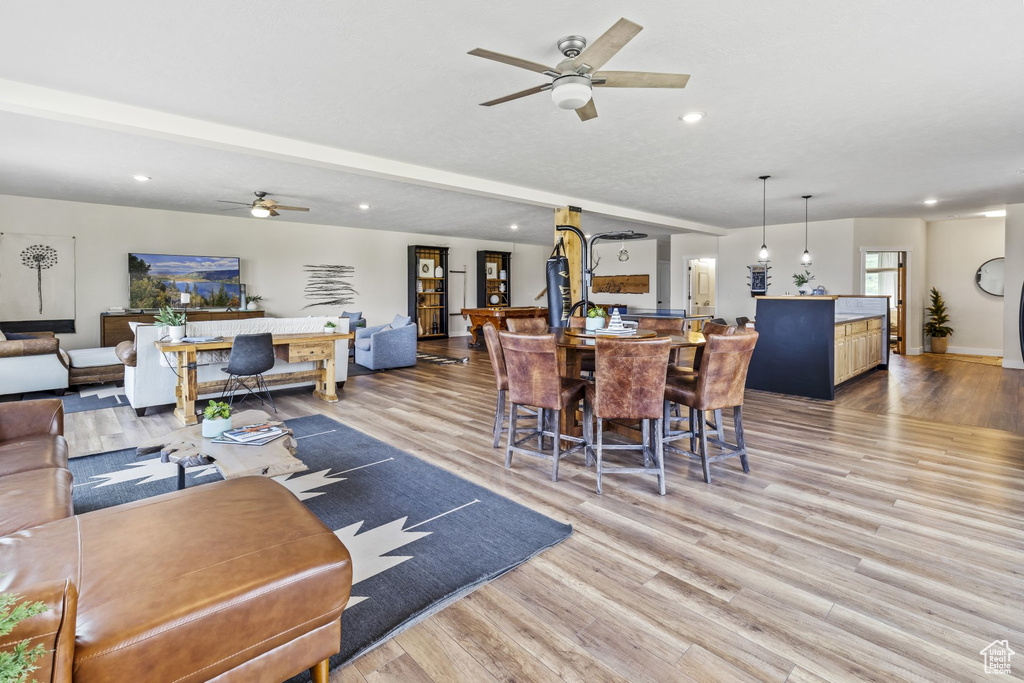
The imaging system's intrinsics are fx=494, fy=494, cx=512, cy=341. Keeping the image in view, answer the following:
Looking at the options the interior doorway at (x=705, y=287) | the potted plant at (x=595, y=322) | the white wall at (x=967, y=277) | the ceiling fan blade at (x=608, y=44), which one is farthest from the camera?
the interior doorway at (x=705, y=287)

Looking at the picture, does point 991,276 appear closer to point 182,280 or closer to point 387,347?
point 387,347

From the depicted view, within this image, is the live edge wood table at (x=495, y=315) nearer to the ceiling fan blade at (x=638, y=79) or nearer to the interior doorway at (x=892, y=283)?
the interior doorway at (x=892, y=283)

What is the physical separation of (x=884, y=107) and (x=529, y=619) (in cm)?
435

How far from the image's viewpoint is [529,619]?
1833 millimetres

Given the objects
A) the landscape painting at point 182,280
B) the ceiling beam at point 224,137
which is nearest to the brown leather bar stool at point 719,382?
the ceiling beam at point 224,137

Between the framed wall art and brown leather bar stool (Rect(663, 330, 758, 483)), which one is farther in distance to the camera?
the framed wall art

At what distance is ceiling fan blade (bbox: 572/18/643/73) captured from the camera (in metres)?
2.13

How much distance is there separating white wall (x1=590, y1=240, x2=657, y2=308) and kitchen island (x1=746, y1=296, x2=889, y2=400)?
22.0 feet

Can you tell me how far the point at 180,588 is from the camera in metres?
1.20

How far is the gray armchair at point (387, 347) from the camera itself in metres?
7.42

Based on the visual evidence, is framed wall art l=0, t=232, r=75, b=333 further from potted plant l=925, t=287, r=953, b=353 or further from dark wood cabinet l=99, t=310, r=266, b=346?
potted plant l=925, t=287, r=953, b=353

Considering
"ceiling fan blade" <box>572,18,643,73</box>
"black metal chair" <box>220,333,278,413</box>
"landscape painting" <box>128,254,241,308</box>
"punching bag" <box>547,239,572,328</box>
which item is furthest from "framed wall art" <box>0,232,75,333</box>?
"ceiling fan blade" <box>572,18,643,73</box>

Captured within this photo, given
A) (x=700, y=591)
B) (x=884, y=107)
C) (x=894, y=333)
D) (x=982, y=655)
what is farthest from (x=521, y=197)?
(x=894, y=333)

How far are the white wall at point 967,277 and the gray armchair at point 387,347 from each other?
33.2 ft
